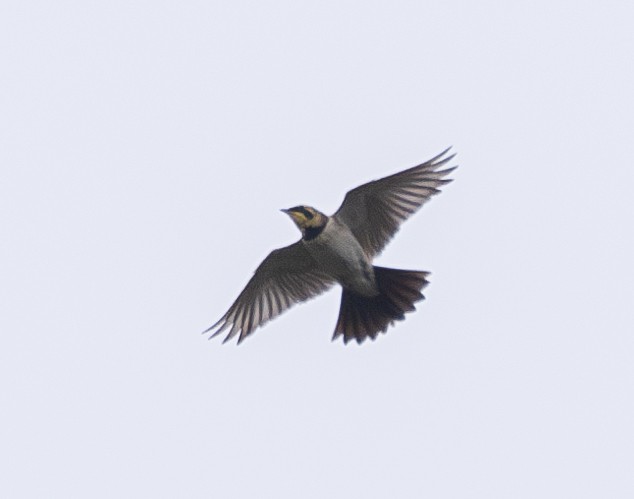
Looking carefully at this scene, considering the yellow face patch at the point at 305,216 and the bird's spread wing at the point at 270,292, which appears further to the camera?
the bird's spread wing at the point at 270,292

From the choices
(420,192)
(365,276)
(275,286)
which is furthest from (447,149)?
(275,286)

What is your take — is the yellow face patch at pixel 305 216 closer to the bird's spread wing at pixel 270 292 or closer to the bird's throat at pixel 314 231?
the bird's throat at pixel 314 231

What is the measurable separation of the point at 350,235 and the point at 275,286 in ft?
A: 5.28

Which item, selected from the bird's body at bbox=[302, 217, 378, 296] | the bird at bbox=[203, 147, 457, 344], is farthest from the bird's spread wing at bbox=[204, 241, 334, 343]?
the bird's body at bbox=[302, 217, 378, 296]

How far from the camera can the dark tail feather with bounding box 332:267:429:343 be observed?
16.6 metres

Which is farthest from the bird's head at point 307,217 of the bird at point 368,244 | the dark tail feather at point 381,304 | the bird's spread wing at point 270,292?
the bird's spread wing at point 270,292

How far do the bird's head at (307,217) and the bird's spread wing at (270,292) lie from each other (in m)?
1.14

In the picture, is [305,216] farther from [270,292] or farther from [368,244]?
[270,292]

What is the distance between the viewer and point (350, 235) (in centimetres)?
1650

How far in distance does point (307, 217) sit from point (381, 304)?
1.39m

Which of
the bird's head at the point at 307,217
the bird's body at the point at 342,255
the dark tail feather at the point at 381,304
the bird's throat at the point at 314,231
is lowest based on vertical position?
the dark tail feather at the point at 381,304

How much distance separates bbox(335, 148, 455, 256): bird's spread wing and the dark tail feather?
394mm

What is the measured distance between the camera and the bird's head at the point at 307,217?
53.6 feet

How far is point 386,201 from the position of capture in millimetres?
16625
